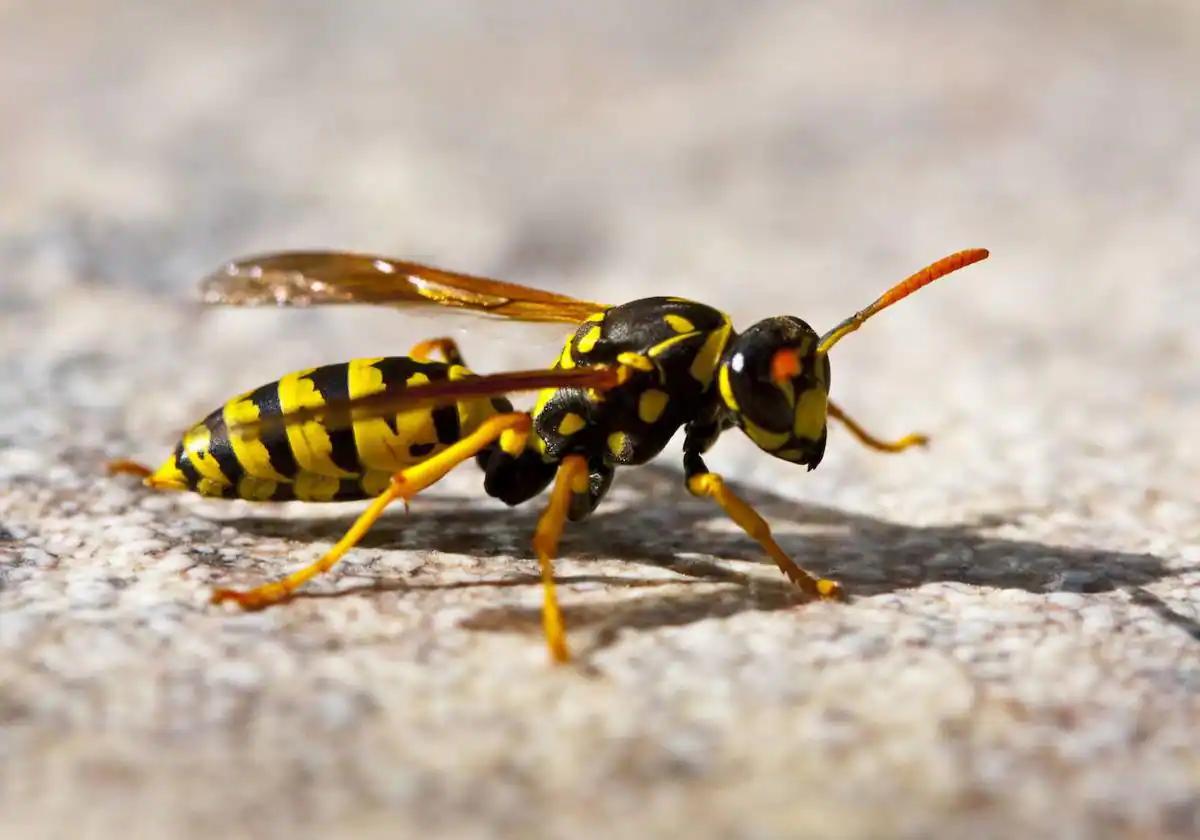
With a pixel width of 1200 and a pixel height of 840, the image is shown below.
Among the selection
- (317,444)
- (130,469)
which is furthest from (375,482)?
(130,469)

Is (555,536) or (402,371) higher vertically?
(402,371)

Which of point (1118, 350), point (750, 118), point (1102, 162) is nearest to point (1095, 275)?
point (1118, 350)

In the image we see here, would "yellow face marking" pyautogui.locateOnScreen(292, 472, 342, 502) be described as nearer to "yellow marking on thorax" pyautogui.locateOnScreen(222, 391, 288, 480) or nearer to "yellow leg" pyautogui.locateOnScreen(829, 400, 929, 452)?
"yellow marking on thorax" pyautogui.locateOnScreen(222, 391, 288, 480)

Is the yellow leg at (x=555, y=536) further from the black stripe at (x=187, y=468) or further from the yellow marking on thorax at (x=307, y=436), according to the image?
the black stripe at (x=187, y=468)

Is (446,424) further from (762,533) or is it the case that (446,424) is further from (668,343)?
(762,533)

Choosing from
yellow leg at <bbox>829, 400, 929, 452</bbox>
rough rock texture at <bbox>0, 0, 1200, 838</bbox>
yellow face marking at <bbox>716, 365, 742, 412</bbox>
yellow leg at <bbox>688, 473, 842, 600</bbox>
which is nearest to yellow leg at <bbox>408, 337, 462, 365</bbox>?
rough rock texture at <bbox>0, 0, 1200, 838</bbox>

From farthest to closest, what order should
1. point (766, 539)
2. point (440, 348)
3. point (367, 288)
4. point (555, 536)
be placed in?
point (440, 348)
point (367, 288)
point (766, 539)
point (555, 536)

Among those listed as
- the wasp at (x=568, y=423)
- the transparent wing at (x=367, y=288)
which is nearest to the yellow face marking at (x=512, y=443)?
the wasp at (x=568, y=423)
